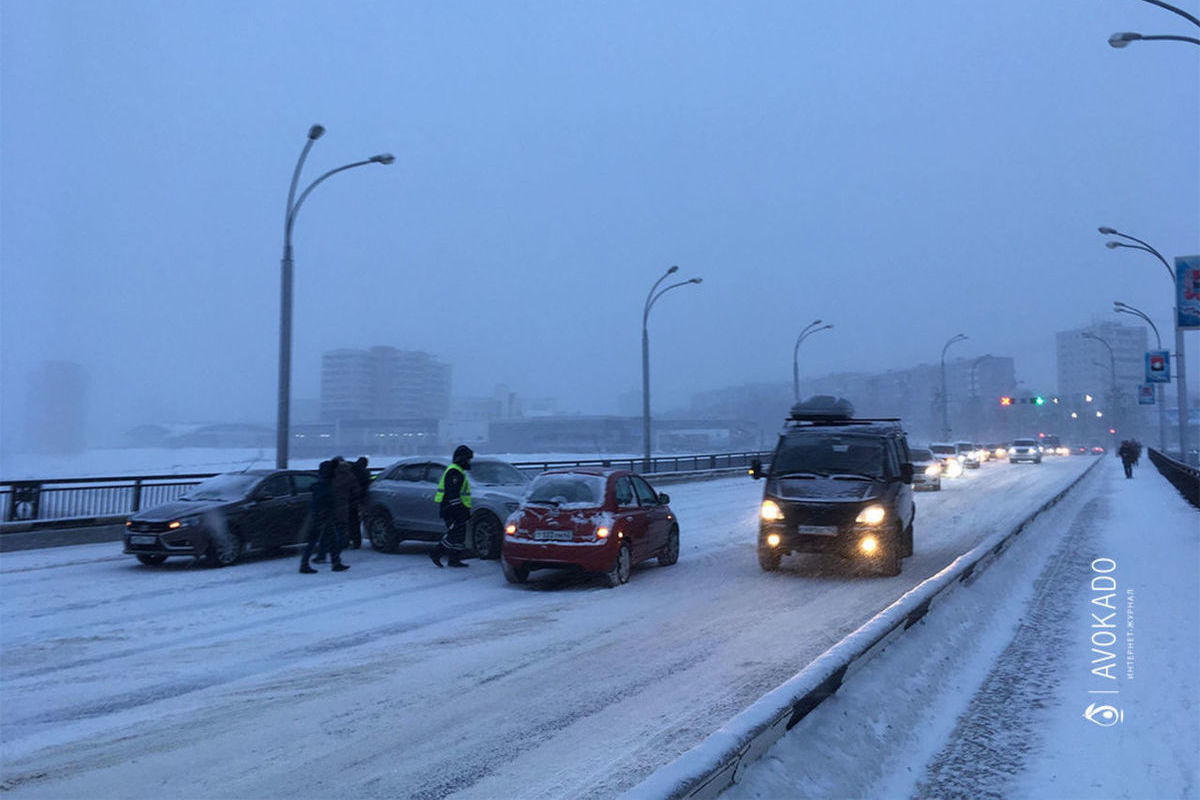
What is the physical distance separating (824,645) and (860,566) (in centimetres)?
577

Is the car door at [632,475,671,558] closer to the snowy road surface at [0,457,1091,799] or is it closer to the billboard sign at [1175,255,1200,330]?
the snowy road surface at [0,457,1091,799]

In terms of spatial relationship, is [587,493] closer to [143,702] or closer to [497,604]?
[497,604]

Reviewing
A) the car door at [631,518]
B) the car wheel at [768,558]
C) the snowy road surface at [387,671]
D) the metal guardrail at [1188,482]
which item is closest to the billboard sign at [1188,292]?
the metal guardrail at [1188,482]

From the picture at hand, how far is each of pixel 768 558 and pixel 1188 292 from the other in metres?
13.5

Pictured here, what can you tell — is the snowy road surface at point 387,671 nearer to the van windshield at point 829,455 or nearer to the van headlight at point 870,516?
the van headlight at point 870,516

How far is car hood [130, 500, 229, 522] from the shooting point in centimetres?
1416

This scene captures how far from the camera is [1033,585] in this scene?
11367 millimetres

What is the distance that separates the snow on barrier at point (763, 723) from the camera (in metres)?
3.40

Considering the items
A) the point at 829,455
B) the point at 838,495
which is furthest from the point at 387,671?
the point at 829,455

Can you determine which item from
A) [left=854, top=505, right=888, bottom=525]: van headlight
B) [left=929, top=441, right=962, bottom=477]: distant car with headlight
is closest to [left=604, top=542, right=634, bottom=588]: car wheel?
[left=854, top=505, right=888, bottom=525]: van headlight

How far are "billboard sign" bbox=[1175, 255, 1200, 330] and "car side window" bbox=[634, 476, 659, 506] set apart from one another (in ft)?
45.2

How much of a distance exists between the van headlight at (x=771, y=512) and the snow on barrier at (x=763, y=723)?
5.34 meters

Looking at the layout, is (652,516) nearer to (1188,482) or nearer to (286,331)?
(286,331)

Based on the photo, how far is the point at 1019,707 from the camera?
20.6 feet
